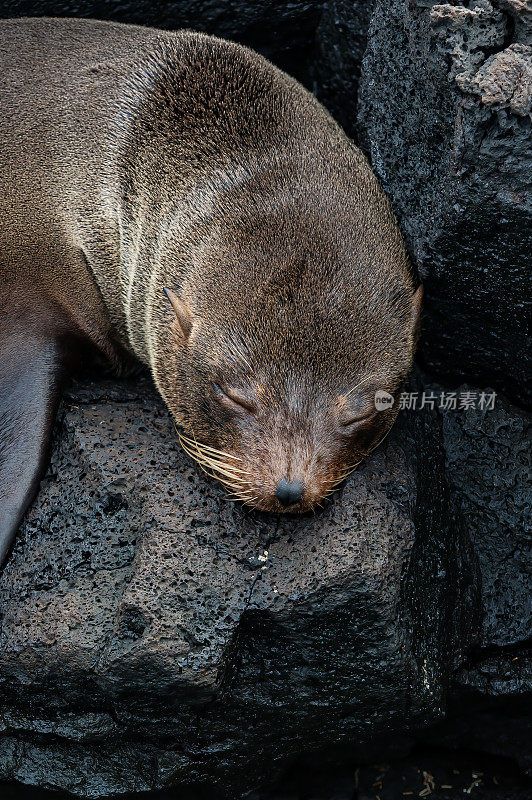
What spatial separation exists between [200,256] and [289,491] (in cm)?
129

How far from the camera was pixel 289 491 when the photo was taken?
402 centimetres

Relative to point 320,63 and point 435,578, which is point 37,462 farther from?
point 320,63

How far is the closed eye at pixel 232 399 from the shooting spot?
421 centimetres

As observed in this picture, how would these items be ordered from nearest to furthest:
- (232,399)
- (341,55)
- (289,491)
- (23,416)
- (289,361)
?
(289,491)
(289,361)
(232,399)
(23,416)
(341,55)

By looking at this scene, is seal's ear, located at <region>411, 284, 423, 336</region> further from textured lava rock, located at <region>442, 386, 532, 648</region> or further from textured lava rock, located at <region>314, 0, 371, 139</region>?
textured lava rock, located at <region>314, 0, 371, 139</region>

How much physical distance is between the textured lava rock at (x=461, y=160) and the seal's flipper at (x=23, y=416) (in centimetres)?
205

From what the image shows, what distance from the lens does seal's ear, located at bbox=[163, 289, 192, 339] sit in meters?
4.53

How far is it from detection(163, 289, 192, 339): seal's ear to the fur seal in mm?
13

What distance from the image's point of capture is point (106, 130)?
531cm

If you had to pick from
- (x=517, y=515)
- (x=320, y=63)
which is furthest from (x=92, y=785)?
(x=320, y=63)

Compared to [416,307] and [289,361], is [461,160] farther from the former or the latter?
[289,361]

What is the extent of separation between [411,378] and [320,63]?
2599 millimetres

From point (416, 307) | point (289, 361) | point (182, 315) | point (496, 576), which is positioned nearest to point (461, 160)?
point (416, 307)

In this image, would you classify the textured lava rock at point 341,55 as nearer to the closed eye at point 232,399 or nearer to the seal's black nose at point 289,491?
the closed eye at point 232,399
